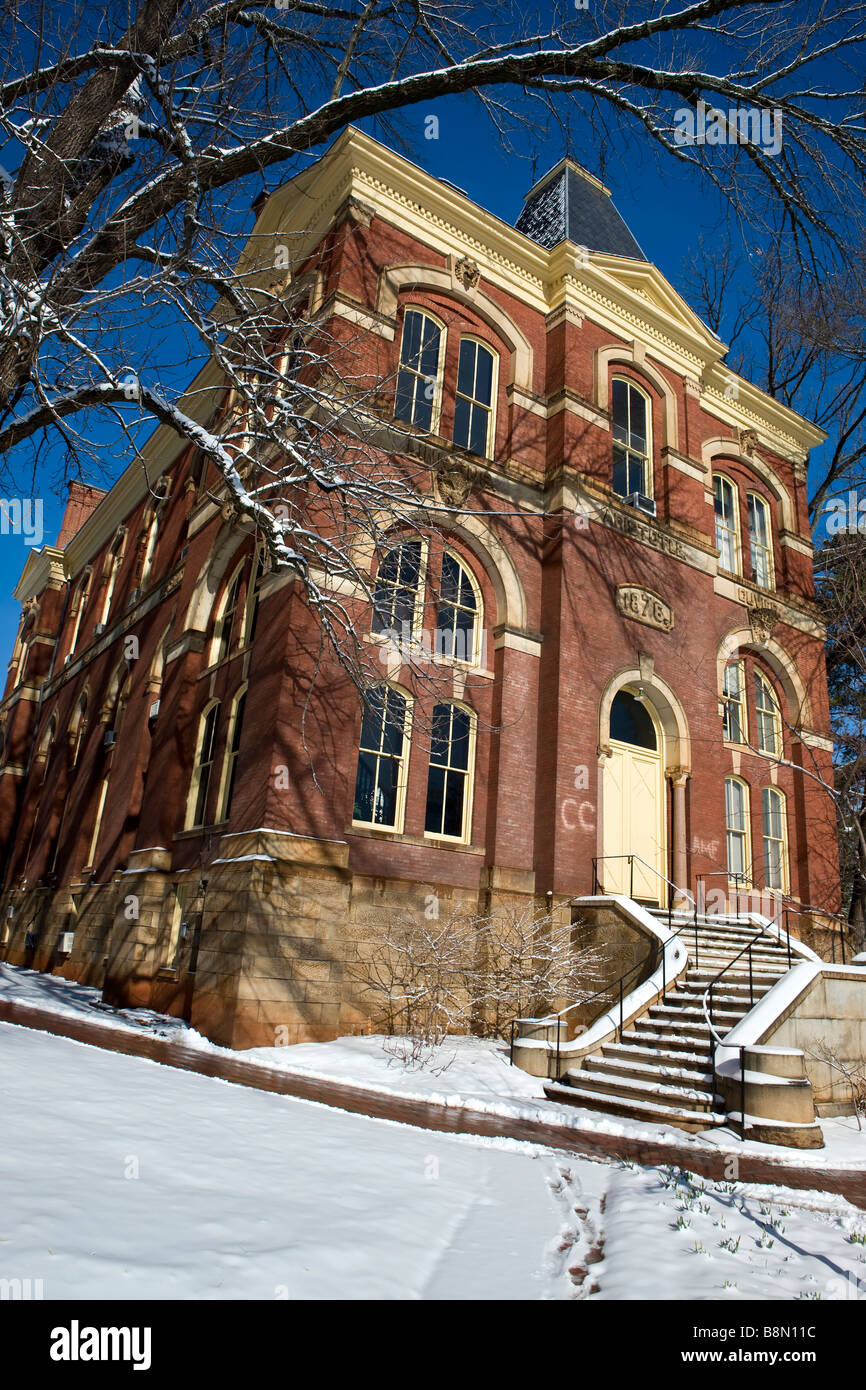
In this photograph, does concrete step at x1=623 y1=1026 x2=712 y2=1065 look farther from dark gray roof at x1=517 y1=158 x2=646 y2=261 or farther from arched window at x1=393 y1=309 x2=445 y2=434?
dark gray roof at x1=517 y1=158 x2=646 y2=261

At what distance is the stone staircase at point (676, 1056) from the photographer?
9.73m

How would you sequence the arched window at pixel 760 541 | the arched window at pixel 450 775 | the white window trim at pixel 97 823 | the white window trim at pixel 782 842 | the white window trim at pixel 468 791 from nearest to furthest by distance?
the white window trim at pixel 468 791 < the arched window at pixel 450 775 < the white window trim at pixel 782 842 < the white window trim at pixel 97 823 < the arched window at pixel 760 541

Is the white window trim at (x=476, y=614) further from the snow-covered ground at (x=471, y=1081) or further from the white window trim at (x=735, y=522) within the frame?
the white window trim at (x=735, y=522)

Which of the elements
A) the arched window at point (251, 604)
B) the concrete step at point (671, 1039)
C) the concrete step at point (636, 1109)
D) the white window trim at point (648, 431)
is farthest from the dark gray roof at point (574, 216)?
the concrete step at point (636, 1109)

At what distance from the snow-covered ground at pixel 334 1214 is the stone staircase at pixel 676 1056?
2.99m

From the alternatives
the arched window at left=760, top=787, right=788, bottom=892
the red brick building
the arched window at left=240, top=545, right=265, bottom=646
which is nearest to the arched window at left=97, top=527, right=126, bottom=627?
the red brick building

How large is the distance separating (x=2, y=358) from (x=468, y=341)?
11754 mm

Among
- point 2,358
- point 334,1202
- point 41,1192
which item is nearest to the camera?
point 41,1192

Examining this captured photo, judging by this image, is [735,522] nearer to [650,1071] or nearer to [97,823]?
[650,1071]

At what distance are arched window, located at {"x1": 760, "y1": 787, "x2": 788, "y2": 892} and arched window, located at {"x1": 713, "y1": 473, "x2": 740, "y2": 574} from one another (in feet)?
17.7

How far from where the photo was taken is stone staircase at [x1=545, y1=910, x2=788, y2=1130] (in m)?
9.73

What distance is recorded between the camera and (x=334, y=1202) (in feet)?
14.2

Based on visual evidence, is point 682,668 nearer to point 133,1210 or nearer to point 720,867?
point 720,867
